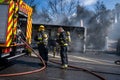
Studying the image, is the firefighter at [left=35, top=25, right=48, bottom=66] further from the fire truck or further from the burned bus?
the burned bus

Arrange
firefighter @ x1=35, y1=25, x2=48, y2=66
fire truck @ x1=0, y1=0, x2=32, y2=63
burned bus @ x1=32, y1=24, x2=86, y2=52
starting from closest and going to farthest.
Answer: fire truck @ x1=0, y1=0, x2=32, y2=63 < firefighter @ x1=35, y1=25, x2=48, y2=66 < burned bus @ x1=32, y1=24, x2=86, y2=52

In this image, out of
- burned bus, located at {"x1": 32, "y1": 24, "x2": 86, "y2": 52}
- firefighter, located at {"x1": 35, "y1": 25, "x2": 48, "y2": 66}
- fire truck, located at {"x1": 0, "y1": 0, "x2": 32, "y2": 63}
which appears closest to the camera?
fire truck, located at {"x1": 0, "y1": 0, "x2": 32, "y2": 63}

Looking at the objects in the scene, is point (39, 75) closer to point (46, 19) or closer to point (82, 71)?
point (82, 71)

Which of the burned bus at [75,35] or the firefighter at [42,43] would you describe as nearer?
the firefighter at [42,43]

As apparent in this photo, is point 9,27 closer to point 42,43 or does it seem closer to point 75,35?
point 42,43

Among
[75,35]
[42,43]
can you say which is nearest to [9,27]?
[42,43]

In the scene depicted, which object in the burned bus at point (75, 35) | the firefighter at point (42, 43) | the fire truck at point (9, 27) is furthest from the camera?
the burned bus at point (75, 35)

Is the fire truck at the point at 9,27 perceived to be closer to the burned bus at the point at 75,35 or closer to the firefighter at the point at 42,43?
the firefighter at the point at 42,43

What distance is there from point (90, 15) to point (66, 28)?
1683 cm

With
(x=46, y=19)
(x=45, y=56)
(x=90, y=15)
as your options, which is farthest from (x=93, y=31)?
(x=45, y=56)

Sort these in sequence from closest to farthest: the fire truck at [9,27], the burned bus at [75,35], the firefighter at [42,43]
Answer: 1. the fire truck at [9,27]
2. the firefighter at [42,43]
3. the burned bus at [75,35]

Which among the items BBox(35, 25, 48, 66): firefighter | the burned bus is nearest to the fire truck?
BBox(35, 25, 48, 66): firefighter

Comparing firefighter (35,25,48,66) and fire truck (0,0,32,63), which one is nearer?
fire truck (0,0,32,63)

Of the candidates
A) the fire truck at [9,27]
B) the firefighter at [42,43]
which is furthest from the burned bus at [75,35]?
the fire truck at [9,27]
